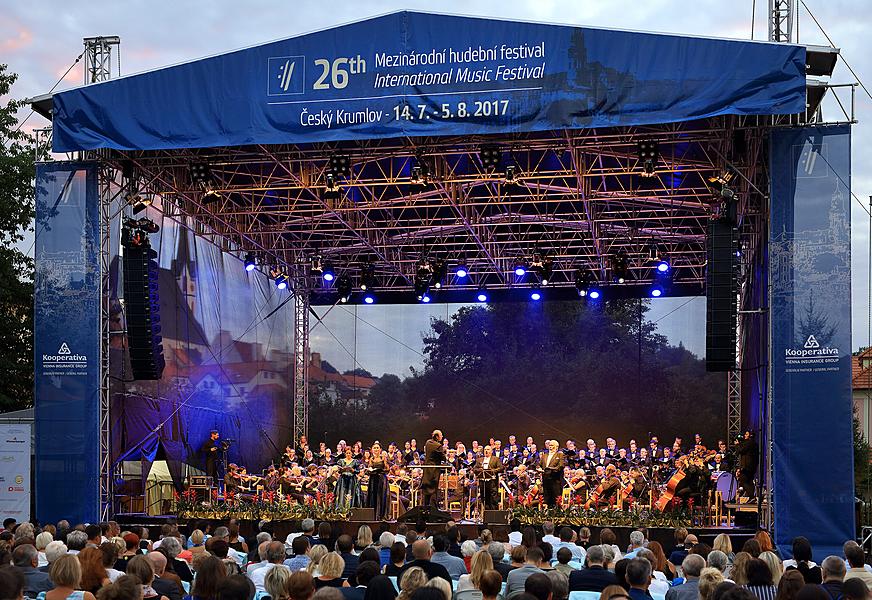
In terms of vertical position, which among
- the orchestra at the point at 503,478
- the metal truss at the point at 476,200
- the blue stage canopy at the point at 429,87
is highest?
the blue stage canopy at the point at 429,87

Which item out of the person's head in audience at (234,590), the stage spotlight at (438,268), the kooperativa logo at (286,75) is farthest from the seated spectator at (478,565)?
the stage spotlight at (438,268)

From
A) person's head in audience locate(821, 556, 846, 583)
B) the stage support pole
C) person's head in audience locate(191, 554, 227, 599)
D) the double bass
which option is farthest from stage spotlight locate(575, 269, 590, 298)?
person's head in audience locate(191, 554, 227, 599)

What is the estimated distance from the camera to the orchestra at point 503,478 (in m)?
21.2

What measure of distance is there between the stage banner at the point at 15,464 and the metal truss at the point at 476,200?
5.05 meters

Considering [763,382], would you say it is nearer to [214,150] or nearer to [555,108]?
[555,108]

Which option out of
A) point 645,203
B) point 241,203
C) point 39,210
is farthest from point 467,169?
point 39,210

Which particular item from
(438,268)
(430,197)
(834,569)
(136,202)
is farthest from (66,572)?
(438,268)

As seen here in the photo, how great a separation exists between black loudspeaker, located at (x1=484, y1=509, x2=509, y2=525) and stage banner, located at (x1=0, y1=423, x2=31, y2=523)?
799cm

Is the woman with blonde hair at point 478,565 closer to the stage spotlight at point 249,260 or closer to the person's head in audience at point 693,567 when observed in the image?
the person's head in audience at point 693,567

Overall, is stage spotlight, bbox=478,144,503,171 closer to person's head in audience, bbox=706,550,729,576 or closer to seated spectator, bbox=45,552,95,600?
person's head in audience, bbox=706,550,729,576

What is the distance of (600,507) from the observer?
20703mm

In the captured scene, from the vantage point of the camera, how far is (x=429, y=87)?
17.9 meters

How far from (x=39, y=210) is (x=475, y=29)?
8.21 metres

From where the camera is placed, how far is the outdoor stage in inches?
675
